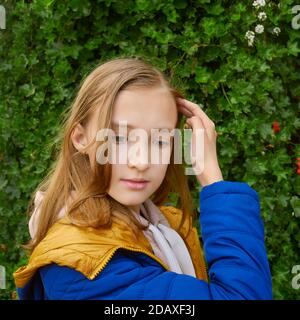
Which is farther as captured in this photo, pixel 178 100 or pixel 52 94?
pixel 52 94

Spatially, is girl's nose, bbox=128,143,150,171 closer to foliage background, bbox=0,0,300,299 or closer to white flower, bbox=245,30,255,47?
foliage background, bbox=0,0,300,299

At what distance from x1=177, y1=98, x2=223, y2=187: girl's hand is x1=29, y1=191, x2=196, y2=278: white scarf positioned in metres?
0.16

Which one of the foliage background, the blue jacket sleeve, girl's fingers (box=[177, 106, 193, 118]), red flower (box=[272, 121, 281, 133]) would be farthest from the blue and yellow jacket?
red flower (box=[272, 121, 281, 133])

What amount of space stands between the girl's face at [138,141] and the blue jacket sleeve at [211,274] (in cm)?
14

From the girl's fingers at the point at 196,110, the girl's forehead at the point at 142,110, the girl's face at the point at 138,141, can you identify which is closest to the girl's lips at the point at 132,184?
the girl's face at the point at 138,141

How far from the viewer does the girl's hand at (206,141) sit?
4.47 feet

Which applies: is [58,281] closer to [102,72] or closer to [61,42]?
[102,72]

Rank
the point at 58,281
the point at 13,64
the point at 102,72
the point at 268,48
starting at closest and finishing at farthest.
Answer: the point at 58,281, the point at 102,72, the point at 268,48, the point at 13,64

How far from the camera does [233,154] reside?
7.81ft

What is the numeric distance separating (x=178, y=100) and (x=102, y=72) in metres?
0.20

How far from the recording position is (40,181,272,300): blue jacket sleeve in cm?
117

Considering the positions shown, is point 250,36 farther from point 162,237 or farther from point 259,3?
point 162,237

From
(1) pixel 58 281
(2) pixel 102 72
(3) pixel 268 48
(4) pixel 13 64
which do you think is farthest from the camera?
(4) pixel 13 64
